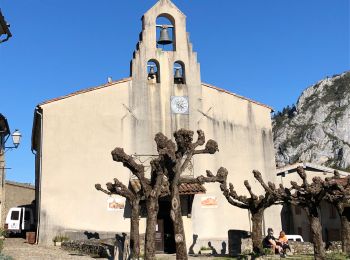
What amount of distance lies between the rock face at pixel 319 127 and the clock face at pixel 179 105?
6678 cm

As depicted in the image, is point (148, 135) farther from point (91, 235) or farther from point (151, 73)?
point (91, 235)

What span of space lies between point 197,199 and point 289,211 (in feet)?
27.7

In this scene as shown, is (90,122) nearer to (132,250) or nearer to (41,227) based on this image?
(41,227)

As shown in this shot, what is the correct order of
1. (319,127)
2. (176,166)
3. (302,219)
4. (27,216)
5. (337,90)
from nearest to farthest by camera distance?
(176,166) → (302,219) → (27,216) → (319,127) → (337,90)

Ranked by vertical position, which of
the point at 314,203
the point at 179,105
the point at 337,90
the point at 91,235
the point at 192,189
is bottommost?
the point at 91,235

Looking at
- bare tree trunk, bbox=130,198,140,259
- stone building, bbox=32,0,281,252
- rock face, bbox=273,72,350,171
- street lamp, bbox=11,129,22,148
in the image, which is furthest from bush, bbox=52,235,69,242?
rock face, bbox=273,72,350,171

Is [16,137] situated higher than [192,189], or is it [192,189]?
[16,137]

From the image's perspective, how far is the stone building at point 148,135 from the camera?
77.3 feet

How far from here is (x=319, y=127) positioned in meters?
97.5

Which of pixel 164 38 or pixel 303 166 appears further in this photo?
pixel 303 166

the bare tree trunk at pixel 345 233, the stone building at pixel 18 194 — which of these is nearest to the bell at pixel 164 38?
the bare tree trunk at pixel 345 233

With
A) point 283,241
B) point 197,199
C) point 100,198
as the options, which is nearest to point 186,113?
point 197,199

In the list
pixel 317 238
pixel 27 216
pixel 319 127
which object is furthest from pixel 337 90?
pixel 317 238

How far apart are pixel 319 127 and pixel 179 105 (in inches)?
3047
